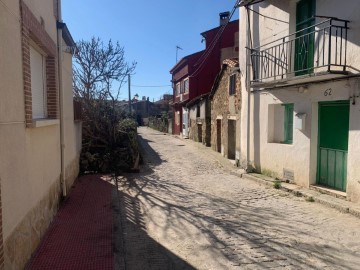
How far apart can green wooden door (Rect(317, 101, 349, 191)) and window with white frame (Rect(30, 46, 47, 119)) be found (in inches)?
255

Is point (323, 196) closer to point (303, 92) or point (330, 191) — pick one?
point (330, 191)

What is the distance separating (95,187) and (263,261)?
5.92 meters

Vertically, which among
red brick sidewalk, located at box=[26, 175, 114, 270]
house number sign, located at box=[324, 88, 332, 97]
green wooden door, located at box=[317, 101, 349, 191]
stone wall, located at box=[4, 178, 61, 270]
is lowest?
red brick sidewalk, located at box=[26, 175, 114, 270]

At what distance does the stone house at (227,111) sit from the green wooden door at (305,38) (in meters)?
3.52

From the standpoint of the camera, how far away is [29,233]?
14.2 feet

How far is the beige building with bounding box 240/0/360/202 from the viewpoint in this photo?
6.96 metres

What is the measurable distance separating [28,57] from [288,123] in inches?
293

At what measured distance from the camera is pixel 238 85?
12.4 m

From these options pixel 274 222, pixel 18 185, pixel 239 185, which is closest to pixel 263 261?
pixel 274 222

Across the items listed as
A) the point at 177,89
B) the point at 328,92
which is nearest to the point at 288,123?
the point at 328,92

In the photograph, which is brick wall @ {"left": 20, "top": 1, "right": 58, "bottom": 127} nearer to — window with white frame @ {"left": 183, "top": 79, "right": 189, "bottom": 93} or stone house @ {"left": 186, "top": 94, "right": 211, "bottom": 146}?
stone house @ {"left": 186, "top": 94, "right": 211, "bottom": 146}

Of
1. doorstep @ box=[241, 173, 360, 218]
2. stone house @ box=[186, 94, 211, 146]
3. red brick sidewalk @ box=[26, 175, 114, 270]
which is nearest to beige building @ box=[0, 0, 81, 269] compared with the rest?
red brick sidewalk @ box=[26, 175, 114, 270]

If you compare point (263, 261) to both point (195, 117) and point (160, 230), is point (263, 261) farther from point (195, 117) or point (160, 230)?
point (195, 117)

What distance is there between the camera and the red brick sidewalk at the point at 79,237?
14.3ft
